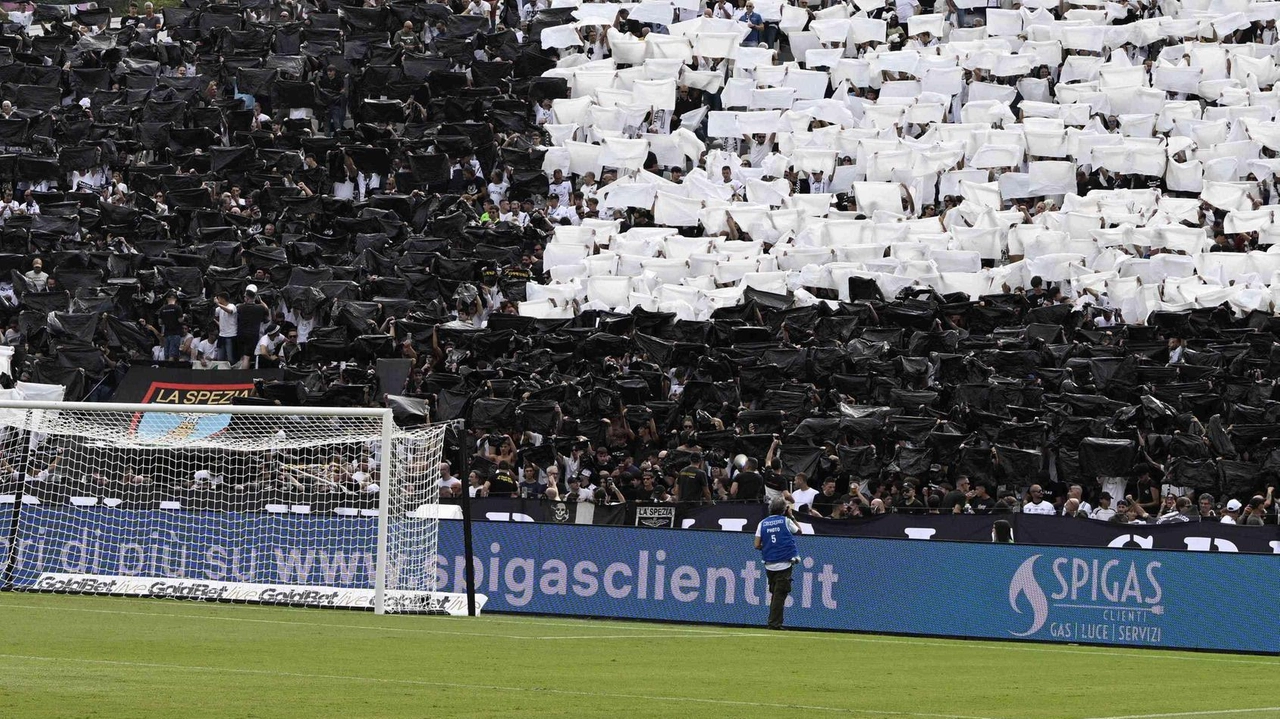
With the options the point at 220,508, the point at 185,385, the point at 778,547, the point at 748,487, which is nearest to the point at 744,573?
the point at 748,487

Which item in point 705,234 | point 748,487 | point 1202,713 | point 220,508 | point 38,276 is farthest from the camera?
point 38,276

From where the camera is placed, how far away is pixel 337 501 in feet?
81.1

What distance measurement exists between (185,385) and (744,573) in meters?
15.0

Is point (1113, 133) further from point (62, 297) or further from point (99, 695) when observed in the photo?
point (99, 695)

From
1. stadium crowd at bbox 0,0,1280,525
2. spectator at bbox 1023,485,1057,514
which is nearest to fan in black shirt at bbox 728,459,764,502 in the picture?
stadium crowd at bbox 0,0,1280,525

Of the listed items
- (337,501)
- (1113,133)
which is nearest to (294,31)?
(1113,133)

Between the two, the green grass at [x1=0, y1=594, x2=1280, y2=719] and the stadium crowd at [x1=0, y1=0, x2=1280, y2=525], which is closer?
the green grass at [x1=0, y1=594, x2=1280, y2=719]

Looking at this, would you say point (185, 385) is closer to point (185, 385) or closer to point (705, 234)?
point (185, 385)

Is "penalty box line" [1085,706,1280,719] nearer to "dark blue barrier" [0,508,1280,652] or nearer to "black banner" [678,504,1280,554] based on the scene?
"dark blue barrier" [0,508,1280,652]

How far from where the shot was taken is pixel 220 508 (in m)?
24.1

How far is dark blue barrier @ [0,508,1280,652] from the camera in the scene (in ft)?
68.9

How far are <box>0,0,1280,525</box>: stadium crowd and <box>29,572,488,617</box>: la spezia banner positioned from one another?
179 inches

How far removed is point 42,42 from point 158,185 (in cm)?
1030

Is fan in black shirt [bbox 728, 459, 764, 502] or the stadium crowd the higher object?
the stadium crowd
